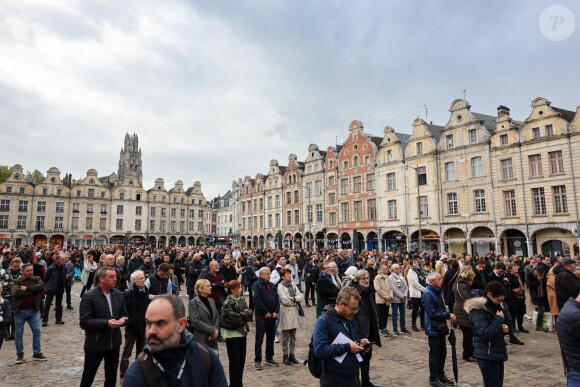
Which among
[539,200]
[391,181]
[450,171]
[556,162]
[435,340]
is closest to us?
[435,340]

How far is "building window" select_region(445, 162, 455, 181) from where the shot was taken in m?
30.7

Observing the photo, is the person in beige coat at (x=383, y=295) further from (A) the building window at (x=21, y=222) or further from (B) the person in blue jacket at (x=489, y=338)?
(A) the building window at (x=21, y=222)

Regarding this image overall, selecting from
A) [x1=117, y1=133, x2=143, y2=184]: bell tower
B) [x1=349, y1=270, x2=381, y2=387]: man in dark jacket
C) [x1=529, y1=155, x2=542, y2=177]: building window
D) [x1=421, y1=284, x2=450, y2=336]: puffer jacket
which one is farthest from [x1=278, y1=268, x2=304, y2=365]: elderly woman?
[x1=117, y1=133, x2=143, y2=184]: bell tower

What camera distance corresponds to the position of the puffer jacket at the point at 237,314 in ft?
18.2

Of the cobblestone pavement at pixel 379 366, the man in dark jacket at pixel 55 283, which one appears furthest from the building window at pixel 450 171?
the man in dark jacket at pixel 55 283

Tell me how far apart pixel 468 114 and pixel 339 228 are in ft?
55.8

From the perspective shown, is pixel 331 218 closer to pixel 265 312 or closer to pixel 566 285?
pixel 566 285

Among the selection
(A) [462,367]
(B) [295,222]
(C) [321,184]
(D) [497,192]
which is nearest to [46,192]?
(B) [295,222]

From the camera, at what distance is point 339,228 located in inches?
1570

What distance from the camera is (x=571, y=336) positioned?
3.53m

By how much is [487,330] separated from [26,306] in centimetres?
791

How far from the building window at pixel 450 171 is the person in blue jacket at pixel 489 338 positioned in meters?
28.4

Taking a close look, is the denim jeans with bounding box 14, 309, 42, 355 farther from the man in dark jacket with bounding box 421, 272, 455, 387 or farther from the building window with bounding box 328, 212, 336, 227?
the building window with bounding box 328, 212, 336, 227

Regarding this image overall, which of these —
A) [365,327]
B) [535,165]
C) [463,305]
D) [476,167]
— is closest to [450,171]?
[476,167]
